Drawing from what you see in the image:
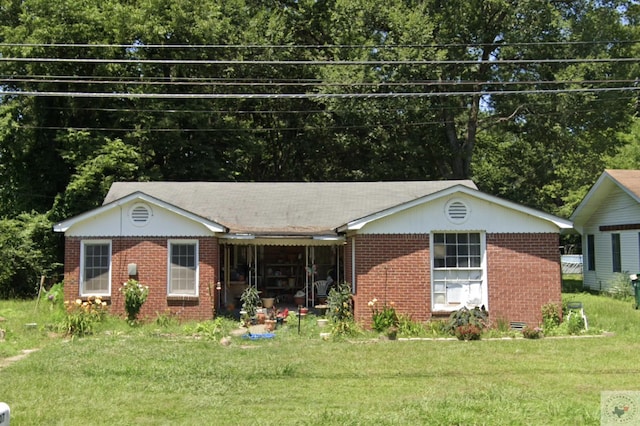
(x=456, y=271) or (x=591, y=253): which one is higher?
(x=591, y=253)

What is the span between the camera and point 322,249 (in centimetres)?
2228

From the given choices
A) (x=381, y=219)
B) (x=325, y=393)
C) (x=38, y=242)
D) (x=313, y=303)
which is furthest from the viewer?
(x=38, y=242)

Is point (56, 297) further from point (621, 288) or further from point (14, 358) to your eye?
point (621, 288)

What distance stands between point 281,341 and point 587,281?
1940 cm

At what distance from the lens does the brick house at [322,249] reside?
52.0ft

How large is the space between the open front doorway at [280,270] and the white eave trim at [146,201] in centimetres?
268

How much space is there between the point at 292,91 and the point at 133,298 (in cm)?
2080

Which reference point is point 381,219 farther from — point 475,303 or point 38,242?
point 38,242

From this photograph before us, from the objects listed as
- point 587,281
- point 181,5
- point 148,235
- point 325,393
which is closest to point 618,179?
point 587,281

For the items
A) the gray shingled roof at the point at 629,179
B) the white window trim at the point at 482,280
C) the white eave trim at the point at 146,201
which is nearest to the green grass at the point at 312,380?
the white window trim at the point at 482,280

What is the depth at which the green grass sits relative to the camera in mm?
7902

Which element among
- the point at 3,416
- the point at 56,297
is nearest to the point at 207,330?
the point at 56,297

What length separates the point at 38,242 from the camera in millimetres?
26406

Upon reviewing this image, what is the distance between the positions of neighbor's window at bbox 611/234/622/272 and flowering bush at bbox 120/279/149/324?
62.0ft
